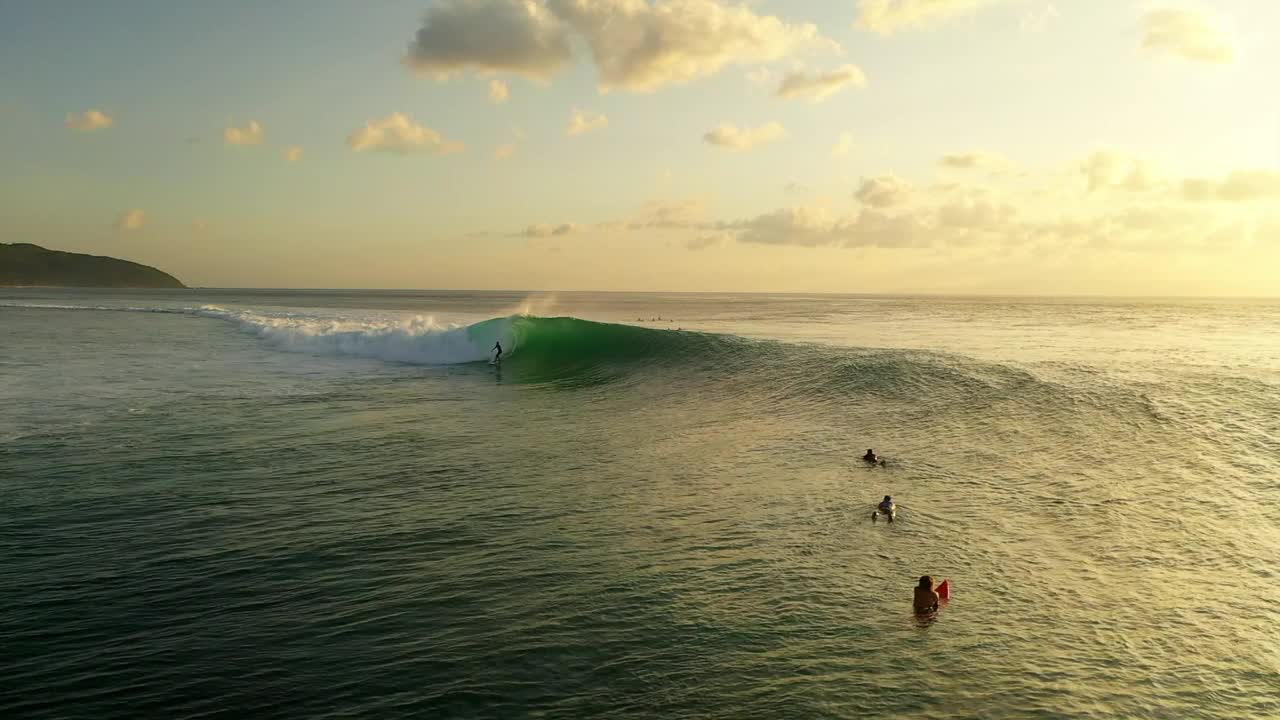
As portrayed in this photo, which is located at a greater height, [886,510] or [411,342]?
[411,342]

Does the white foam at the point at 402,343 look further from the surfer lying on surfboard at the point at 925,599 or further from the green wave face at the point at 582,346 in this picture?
the surfer lying on surfboard at the point at 925,599

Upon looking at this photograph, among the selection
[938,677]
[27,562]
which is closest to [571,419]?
[27,562]

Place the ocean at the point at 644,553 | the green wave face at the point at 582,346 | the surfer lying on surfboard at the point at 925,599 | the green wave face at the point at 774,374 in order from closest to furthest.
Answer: the ocean at the point at 644,553 < the surfer lying on surfboard at the point at 925,599 < the green wave face at the point at 774,374 < the green wave face at the point at 582,346

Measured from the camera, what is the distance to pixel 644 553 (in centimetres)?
1225

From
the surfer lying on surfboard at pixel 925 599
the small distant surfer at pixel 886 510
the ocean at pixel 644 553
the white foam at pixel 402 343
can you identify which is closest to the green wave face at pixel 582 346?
the white foam at pixel 402 343

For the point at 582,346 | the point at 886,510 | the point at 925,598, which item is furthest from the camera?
the point at 582,346

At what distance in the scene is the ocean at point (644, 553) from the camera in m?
8.27

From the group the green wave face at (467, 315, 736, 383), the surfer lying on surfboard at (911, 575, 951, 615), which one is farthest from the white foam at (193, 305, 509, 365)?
the surfer lying on surfboard at (911, 575, 951, 615)

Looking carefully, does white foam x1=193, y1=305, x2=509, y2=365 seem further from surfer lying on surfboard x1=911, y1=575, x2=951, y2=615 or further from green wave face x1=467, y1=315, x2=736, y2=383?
surfer lying on surfboard x1=911, y1=575, x2=951, y2=615

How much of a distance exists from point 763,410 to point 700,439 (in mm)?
4877

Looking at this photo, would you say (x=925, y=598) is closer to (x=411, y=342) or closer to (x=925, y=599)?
(x=925, y=599)

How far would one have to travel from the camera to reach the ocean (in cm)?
827

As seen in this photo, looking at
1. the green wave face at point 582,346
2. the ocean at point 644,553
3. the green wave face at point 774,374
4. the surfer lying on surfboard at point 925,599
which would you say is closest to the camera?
the ocean at point 644,553

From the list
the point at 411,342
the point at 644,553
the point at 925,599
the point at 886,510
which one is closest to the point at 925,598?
the point at 925,599
